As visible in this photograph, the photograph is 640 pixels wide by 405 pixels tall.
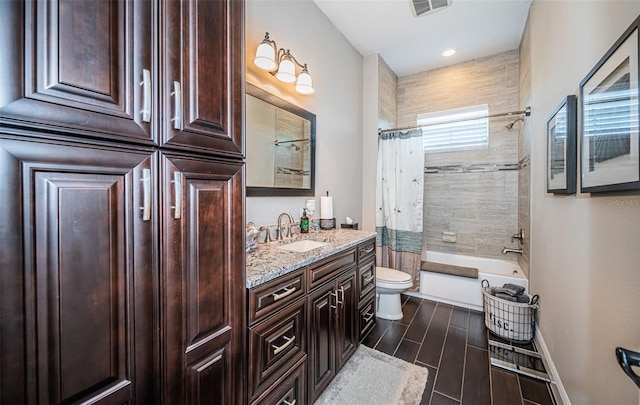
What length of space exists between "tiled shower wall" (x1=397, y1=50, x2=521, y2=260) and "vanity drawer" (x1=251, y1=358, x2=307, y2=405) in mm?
2762

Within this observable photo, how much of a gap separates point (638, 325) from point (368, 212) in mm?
2413

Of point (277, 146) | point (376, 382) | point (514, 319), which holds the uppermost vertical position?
point (277, 146)

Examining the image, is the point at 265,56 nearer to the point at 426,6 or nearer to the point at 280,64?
the point at 280,64

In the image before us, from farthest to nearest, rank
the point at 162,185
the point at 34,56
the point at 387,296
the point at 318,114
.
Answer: the point at 387,296
the point at 318,114
the point at 162,185
the point at 34,56

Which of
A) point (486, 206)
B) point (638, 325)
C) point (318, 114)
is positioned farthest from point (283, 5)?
point (486, 206)

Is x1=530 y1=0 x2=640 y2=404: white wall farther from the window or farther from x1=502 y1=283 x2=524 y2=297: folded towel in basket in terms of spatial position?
the window

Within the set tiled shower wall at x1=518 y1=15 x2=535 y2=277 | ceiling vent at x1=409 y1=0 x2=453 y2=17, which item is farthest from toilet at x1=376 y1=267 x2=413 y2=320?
ceiling vent at x1=409 y1=0 x2=453 y2=17

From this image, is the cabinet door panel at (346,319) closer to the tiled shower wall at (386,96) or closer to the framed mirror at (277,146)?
the framed mirror at (277,146)

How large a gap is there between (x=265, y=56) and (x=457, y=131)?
2.75m

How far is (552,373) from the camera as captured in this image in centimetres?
166

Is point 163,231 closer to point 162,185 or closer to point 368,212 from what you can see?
point 162,185

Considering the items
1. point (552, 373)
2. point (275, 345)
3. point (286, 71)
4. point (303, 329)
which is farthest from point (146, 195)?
point (552, 373)

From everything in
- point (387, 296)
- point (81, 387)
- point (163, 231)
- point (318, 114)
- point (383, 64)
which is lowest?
point (387, 296)

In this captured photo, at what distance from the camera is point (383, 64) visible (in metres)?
3.24
